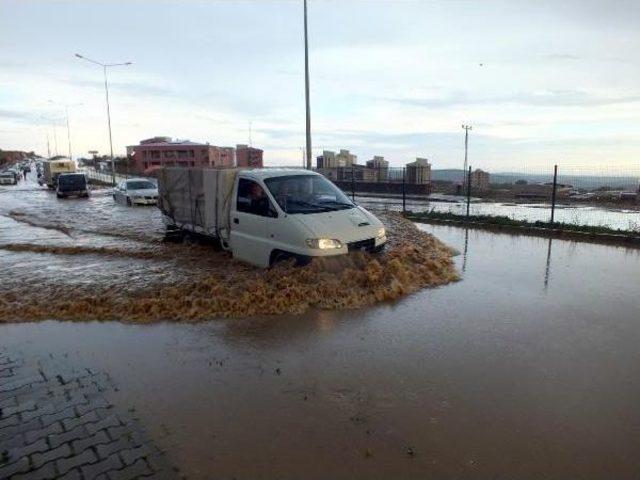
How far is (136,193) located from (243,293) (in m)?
20.8

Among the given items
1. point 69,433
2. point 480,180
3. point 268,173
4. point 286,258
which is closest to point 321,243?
point 286,258

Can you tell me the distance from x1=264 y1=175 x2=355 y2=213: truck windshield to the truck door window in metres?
0.18

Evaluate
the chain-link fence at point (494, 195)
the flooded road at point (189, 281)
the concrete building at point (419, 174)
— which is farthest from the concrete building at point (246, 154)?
the flooded road at point (189, 281)

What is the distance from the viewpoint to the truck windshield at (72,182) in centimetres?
3525

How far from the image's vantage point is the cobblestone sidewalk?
11.7 ft

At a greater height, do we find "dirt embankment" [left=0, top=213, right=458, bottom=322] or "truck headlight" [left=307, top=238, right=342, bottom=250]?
"truck headlight" [left=307, top=238, right=342, bottom=250]

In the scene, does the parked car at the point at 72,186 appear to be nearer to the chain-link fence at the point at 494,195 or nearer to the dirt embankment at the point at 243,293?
the chain-link fence at the point at 494,195

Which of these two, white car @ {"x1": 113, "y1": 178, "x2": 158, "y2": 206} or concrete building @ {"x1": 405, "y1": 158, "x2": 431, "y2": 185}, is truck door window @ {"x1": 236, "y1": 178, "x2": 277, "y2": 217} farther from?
concrete building @ {"x1": 405, "y1": 158, "x2": 431, "y2": 185}

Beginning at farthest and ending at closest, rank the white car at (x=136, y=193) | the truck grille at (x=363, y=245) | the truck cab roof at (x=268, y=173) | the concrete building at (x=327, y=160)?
the concrete building at (x=327, y=160), the white car at (x=136, y=193), the truck cab roof at (x=268, y=173), the truck grille at (x=363, y=245)

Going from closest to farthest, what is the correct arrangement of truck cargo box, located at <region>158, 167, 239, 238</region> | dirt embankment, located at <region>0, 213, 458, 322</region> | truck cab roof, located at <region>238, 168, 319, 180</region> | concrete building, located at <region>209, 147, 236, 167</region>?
dirt embankment, located at <region>0, 213, 458, 322</region>
truck cab roof, located at <region>238, 168, 319, 180</region>
truck cargo box, located at <region>158, 167, 239, 238</region>
concrete building, located at <region>209, 147, 236, 167</region>

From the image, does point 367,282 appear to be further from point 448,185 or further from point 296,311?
point 448,185

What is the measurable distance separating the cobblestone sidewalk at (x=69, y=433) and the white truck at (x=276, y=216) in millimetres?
3863

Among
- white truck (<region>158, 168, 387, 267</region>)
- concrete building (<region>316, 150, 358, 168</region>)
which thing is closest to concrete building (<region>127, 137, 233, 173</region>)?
concrete building (<region>316, 150, 358, 168</region>)

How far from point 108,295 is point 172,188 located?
185 inches
